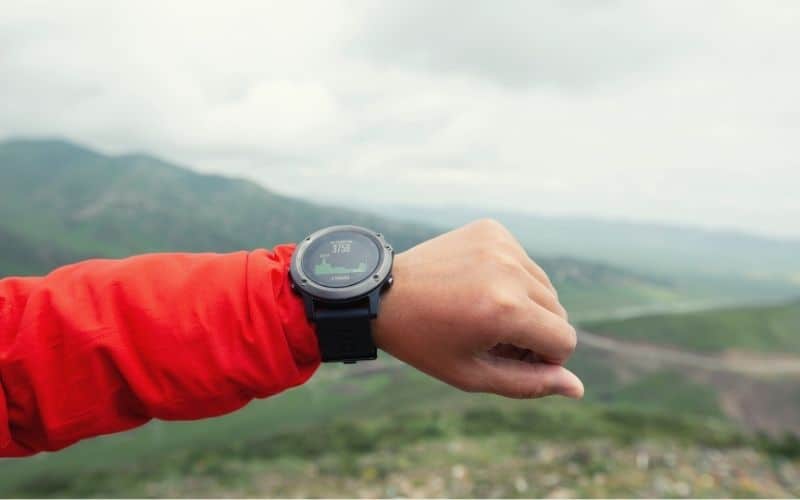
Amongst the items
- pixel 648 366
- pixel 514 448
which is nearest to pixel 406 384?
pixel 648 366

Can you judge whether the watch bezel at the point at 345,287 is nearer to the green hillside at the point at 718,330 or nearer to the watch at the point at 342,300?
the watch at the point at 342,300

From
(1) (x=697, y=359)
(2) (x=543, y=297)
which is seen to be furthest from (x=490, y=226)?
(1) (x=697, y=359)

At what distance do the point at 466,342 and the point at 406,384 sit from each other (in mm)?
72778

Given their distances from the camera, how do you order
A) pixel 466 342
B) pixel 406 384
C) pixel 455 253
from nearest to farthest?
1. pixel 466 342
2. pixel 455 253
3. pixel 406 384

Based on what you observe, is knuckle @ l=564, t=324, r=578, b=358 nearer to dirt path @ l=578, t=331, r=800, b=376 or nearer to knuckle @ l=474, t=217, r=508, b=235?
knuckle @ l=474, t=217, r=508, b=235

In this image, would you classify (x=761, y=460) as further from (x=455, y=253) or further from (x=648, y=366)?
(x=648, y=366)

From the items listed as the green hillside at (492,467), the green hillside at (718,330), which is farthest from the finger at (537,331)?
the green hillside at (718,330)

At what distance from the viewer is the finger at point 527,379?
2.88 m

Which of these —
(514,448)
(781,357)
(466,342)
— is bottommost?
(781,357)

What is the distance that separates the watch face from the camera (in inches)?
126

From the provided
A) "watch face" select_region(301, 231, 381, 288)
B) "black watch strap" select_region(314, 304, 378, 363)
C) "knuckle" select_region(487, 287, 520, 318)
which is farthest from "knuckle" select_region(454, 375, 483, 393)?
"watch face" select_region(301, 231, 381, 288)

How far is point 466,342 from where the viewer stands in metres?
2.84

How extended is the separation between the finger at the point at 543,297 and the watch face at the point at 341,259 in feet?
2.89

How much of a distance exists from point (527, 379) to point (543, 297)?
42 cm
